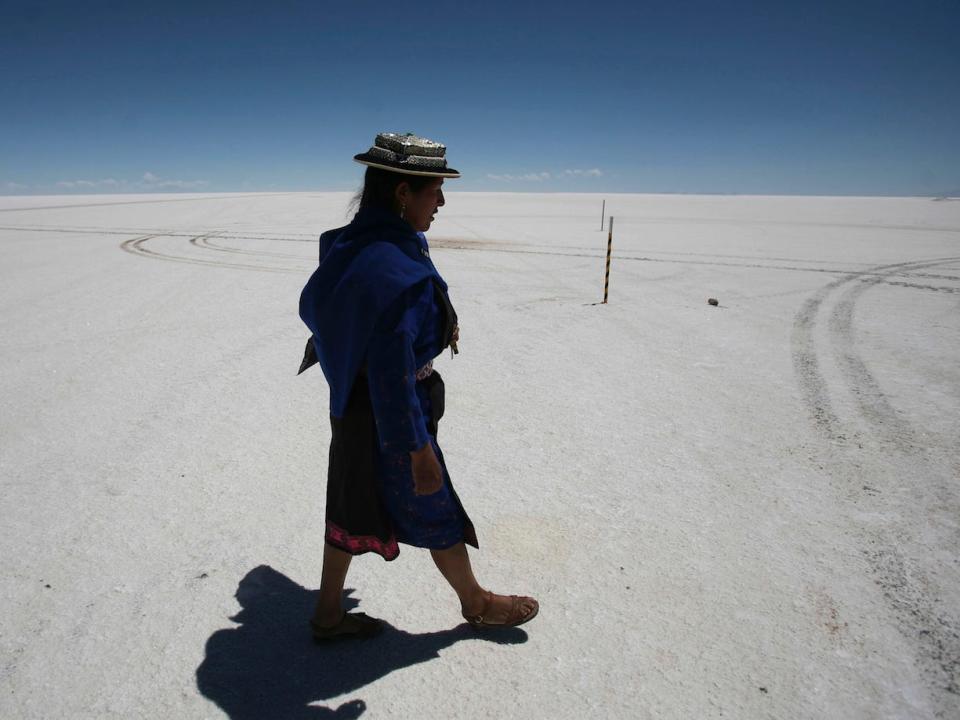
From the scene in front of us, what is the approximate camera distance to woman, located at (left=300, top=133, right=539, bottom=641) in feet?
5.15

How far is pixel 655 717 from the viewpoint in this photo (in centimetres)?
188

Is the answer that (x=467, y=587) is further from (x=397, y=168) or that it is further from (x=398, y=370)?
(x=397, y=168)

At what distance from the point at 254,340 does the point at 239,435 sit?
2459 millimetres

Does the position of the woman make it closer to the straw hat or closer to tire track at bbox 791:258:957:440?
the straw hat

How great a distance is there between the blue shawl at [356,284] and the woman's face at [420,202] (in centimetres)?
6

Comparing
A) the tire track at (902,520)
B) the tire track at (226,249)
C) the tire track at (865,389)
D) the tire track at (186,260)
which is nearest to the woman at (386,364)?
the tire track at (902,520)

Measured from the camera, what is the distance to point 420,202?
1783 mm

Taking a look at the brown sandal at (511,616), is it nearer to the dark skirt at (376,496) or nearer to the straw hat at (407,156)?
the dark skirt at (376,496)

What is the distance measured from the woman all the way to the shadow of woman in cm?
15

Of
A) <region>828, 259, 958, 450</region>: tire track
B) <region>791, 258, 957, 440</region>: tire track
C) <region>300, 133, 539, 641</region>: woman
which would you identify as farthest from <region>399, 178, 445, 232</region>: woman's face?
<region>828, 259, 958, 450</region>: tire track

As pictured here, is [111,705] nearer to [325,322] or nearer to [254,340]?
[325,322]

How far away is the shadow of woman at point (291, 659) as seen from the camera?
1932 millimetres

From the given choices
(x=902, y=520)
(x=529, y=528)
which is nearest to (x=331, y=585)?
(x=529, y=528)

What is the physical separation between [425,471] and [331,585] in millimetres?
724
